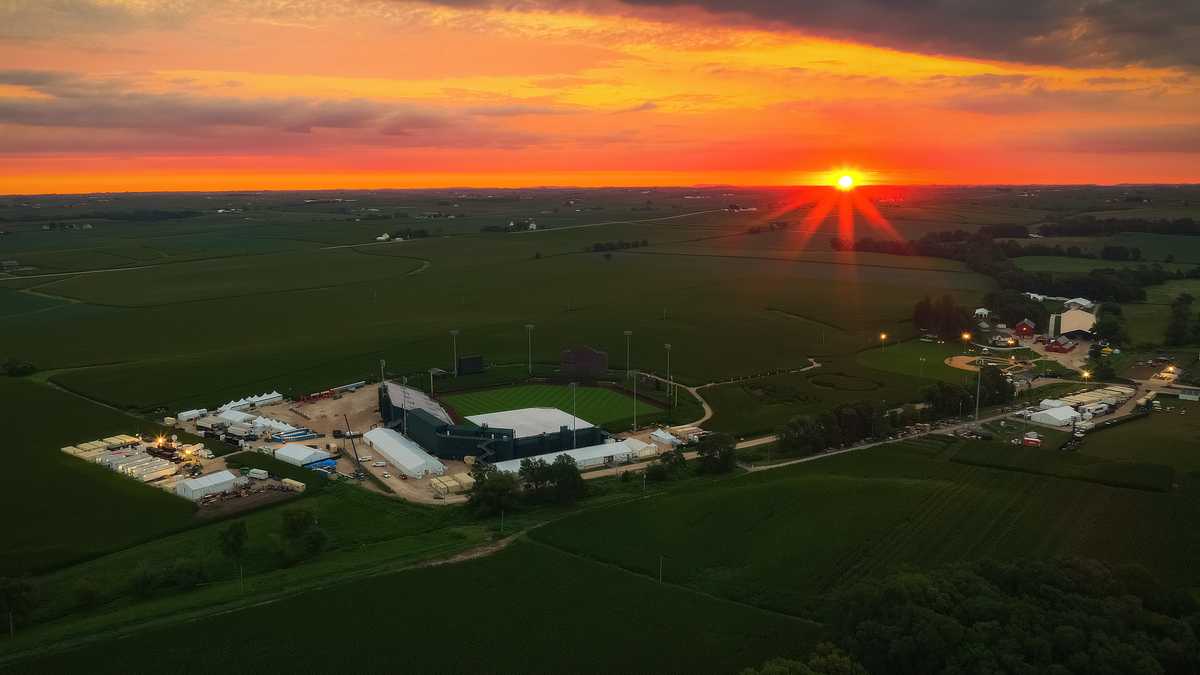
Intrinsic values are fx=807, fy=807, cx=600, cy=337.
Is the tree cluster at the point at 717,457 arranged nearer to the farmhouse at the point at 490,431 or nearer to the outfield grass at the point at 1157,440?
the farmhouse at the point at 490,431

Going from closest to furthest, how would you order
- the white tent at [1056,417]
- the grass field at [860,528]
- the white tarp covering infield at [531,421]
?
the grass field at [860,528], the white tarp covering infield at [531,421], the white tent at [1056,417]

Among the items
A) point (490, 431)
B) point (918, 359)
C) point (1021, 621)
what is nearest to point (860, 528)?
point (1021, 621)

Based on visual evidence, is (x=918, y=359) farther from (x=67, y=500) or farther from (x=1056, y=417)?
(x=67, y=500)

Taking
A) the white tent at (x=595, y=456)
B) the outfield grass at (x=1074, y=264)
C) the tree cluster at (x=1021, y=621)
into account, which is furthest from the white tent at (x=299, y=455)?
the outfield grass at (x=1074, y=264)

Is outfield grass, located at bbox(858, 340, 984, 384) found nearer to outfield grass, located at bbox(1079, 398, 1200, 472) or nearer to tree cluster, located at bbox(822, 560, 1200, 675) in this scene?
outfield grass, located at bbox(1079, 398, 1200, 472)

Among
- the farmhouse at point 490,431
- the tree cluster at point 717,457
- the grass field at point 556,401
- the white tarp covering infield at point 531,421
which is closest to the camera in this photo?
the tree cluster at point 717,457

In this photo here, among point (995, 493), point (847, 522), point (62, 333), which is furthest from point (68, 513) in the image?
point (62, 333)
